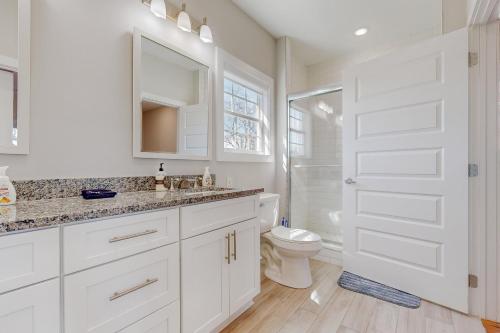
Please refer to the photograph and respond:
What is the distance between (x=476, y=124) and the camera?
5.49 feet

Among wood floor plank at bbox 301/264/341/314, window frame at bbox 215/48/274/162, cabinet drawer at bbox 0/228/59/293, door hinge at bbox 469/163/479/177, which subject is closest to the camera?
cabinet drawer at bbox 0/228/59/293

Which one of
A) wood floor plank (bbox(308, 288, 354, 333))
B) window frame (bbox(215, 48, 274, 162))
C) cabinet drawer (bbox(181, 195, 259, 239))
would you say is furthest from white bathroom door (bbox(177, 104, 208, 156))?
wood floor plank (bbox(308, 288, 354, 333))

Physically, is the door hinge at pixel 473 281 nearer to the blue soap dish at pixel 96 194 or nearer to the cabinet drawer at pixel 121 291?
the cabinet drawer at pixel 121 291

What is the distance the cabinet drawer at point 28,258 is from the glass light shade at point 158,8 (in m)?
1.47

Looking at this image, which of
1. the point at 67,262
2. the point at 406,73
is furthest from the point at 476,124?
the point at 67,262

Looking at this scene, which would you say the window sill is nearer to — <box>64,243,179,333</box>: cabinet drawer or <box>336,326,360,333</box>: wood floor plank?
<box>64,243,179,333</box>: cabinet drawer

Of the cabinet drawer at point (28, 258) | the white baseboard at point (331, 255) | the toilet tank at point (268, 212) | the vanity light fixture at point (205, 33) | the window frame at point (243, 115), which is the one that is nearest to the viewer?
the cabinet drawer at point (28, 258)

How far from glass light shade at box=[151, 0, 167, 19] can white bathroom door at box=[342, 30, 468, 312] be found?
1729mm

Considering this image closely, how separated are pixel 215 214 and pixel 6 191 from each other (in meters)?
0.93

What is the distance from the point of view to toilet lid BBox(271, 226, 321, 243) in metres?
2.03

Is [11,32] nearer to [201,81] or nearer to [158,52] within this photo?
[158,52]

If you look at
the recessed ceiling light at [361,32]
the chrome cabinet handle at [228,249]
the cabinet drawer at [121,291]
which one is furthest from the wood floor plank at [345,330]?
the recessed ceiling light at [361,32]

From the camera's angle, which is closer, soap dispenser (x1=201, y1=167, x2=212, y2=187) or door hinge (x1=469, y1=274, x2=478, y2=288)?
door hinge (x1=469, y1=274, x2=478, y2=288)

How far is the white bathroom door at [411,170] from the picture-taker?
1736 mm
